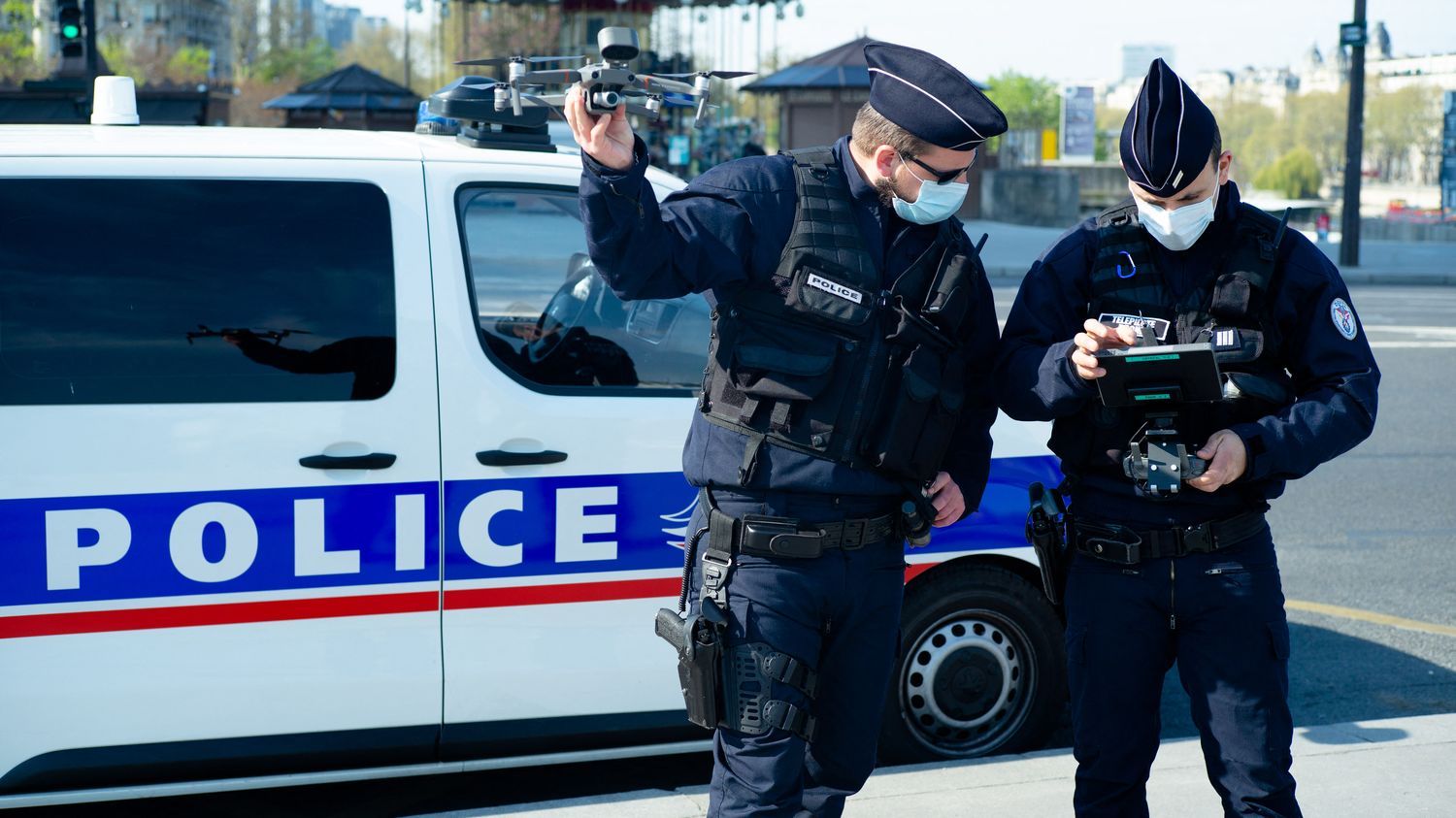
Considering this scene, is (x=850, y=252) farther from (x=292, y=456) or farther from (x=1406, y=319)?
(x=1406, y=319)

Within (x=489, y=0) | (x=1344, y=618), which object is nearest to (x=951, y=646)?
(x=1344, y=618)

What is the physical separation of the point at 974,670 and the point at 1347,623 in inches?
93.0

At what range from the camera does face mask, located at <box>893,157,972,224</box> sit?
8.93ft

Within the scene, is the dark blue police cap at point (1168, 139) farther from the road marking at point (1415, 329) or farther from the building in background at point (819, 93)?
the building in background at point (819, 93)

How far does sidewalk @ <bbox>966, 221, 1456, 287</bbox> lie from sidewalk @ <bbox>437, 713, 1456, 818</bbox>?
41.9 ft

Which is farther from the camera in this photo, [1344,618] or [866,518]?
[1344,618]

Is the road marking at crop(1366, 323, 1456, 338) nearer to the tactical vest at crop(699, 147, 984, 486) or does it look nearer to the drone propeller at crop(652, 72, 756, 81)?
the tactical vest at crop(699, 147, 984, 486)

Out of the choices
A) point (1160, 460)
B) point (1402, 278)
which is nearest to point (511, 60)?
point (1160, 460)

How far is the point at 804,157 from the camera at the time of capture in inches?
110

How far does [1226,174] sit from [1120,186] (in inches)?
2163

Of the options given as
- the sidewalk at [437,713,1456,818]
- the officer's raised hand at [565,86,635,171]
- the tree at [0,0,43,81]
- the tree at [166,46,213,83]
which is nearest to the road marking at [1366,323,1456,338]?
the sidewalk at [437,713,1456,818]

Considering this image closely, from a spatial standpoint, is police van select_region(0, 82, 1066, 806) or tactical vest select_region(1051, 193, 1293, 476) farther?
police van select_region(0, 82, 1066, 806)

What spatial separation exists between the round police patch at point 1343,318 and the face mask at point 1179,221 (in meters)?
0.29

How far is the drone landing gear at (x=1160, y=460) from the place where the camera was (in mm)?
2729
